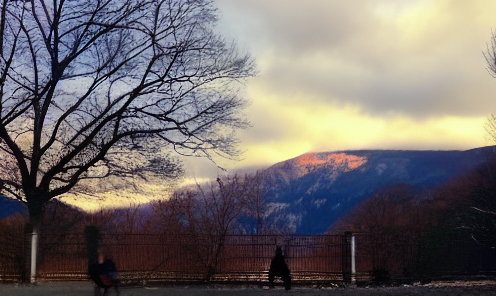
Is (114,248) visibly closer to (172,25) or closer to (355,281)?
(355,281)

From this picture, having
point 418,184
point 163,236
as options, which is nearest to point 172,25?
point 163,236

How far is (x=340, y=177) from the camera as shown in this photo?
144 ft

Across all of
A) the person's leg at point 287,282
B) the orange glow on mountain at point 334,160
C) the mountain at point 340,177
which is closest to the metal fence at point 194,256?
the person's leg at point 287,282

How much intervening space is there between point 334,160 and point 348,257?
25.5 metres

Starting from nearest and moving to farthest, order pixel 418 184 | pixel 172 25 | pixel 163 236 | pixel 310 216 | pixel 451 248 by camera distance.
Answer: pixel 163 236 → pixel 451 248 → pixel 172 25 → pixel 310 216 → pixel 418 184

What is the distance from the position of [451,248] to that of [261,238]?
27.5 feet

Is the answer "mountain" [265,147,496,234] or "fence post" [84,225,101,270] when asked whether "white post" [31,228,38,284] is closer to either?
"fence post" [84,225,101,270]

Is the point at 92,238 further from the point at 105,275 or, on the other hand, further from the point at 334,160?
the point at 334,160

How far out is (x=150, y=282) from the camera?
750 inches

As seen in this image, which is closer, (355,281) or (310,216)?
(355,281)

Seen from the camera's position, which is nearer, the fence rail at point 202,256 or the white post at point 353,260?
the fence rail at point 202,256

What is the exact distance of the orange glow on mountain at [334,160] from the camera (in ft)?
130

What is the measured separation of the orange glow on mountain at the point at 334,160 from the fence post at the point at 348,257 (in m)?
19.3

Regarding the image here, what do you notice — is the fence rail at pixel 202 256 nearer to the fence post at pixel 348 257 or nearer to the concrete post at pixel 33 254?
the fence post at pixel 348 257
